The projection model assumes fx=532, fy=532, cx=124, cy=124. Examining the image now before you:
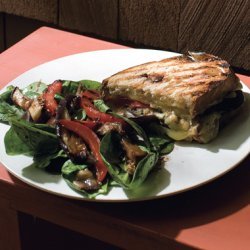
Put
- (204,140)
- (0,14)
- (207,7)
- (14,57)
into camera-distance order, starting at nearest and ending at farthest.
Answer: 1. (204,140)
2. (14,57)
3. (207,7)
4. (0,14)

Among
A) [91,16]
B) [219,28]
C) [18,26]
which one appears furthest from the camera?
[18,26]

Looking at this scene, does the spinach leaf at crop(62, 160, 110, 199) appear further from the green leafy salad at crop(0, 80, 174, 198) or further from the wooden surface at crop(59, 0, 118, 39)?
the wooden surface at crop(59, 0, 118, 39)

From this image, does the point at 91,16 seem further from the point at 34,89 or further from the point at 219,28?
the point at 34,89

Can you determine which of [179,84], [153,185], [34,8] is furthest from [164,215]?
[34,8]

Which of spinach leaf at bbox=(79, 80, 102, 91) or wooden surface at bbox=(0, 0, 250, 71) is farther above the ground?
spinach leaf at bbox=(79, 80, 102, 91)

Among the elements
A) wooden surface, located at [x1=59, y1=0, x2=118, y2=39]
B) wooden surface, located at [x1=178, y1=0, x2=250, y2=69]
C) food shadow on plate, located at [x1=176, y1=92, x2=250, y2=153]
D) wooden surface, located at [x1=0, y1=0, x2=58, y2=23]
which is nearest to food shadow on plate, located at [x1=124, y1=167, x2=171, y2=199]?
food shadow on plate, located at [x1=176, y1=92, x2=250, y2=153]

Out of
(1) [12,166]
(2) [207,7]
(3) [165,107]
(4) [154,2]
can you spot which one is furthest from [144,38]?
(1) [12,166]

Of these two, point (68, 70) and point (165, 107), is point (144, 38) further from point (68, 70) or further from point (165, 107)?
point (165, 107)
